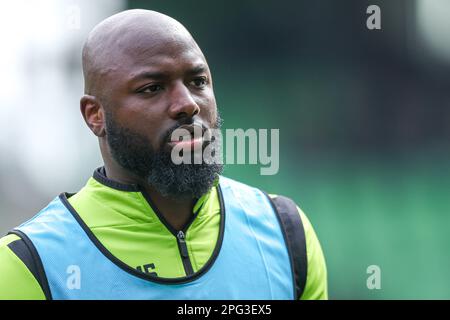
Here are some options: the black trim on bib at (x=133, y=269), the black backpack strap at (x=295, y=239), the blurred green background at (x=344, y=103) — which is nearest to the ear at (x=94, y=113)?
the black trim on bib at (x=133, y=269)

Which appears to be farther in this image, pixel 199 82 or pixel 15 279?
pixel 199 82

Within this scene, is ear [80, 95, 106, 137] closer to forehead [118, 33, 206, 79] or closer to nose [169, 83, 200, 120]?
forehead [118, 33, 206, 79]

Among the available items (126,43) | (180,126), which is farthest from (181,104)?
(126,43)

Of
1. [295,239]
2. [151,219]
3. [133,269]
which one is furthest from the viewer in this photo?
[295,239]

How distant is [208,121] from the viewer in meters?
2.29

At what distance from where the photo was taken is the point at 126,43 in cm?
230

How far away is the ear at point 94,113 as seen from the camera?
239cm

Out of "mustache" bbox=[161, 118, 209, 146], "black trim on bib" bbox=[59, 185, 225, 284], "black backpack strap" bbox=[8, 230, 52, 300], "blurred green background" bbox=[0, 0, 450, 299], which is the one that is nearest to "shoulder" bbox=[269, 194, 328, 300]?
"black trim on bib" bbox=[59, 185, 225, 284]

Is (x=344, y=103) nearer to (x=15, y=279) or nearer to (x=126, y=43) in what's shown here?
(x=126, y=43)

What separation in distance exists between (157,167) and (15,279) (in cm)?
58

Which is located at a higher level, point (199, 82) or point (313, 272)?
point (199, 82)

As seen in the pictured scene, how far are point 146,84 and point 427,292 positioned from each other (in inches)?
129

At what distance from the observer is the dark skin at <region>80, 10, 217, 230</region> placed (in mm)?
2207

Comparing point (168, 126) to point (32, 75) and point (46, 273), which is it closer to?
point (46, 273)
